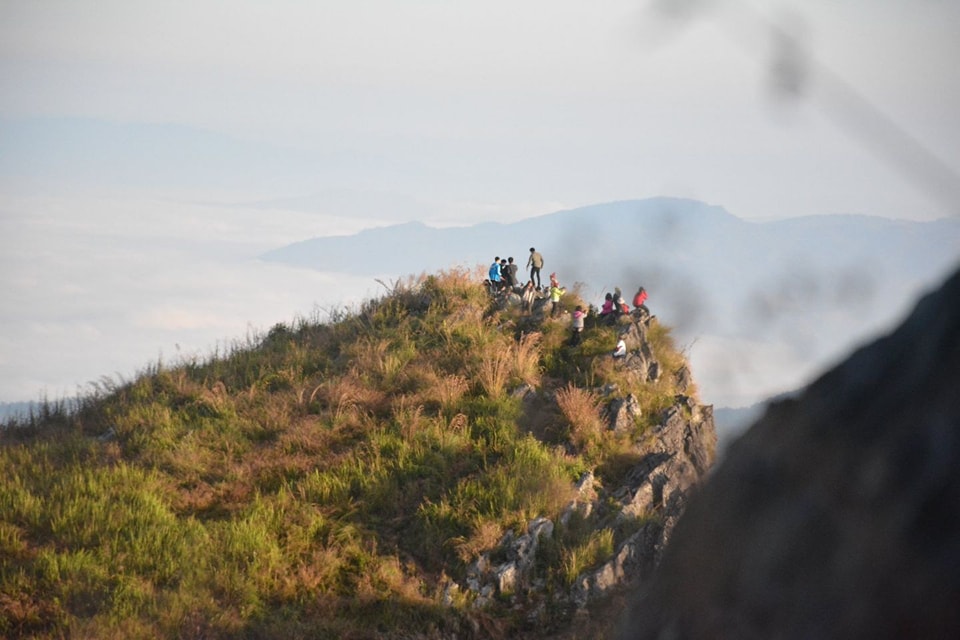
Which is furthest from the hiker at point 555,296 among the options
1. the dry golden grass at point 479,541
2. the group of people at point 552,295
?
the dry golden grass at point 479,541

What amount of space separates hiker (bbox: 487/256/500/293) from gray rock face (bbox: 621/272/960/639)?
66.2ft

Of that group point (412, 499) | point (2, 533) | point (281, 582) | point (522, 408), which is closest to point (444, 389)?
point (522, 408)

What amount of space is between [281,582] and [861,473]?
36.9ft

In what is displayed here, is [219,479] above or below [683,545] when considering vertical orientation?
below

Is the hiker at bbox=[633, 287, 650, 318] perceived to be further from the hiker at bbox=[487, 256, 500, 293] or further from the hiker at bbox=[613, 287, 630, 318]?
the hiker at bbox=[487, 256, 500, 293]

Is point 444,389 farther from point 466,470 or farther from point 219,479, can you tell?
point 219,479

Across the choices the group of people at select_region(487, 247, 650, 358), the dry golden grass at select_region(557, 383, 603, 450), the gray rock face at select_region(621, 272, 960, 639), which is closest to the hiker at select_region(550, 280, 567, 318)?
the group of people at select_region(487, 247, 650, 358)

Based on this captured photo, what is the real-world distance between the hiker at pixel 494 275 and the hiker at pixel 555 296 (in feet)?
5.04

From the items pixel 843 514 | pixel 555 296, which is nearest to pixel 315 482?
pixel 555 296

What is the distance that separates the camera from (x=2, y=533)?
465 inches

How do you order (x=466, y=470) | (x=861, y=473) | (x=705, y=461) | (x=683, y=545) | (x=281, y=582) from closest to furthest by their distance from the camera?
(x=861, y=473)
(x=683, y=545)
(x=281, y=582)
(x=466, y=470)
(x=705, y=461)

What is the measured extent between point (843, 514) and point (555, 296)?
1916cm

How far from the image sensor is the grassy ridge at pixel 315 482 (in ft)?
36.3

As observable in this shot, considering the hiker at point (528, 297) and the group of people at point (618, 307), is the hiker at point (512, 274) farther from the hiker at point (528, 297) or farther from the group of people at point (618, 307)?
the group of people at point (618, 307)
